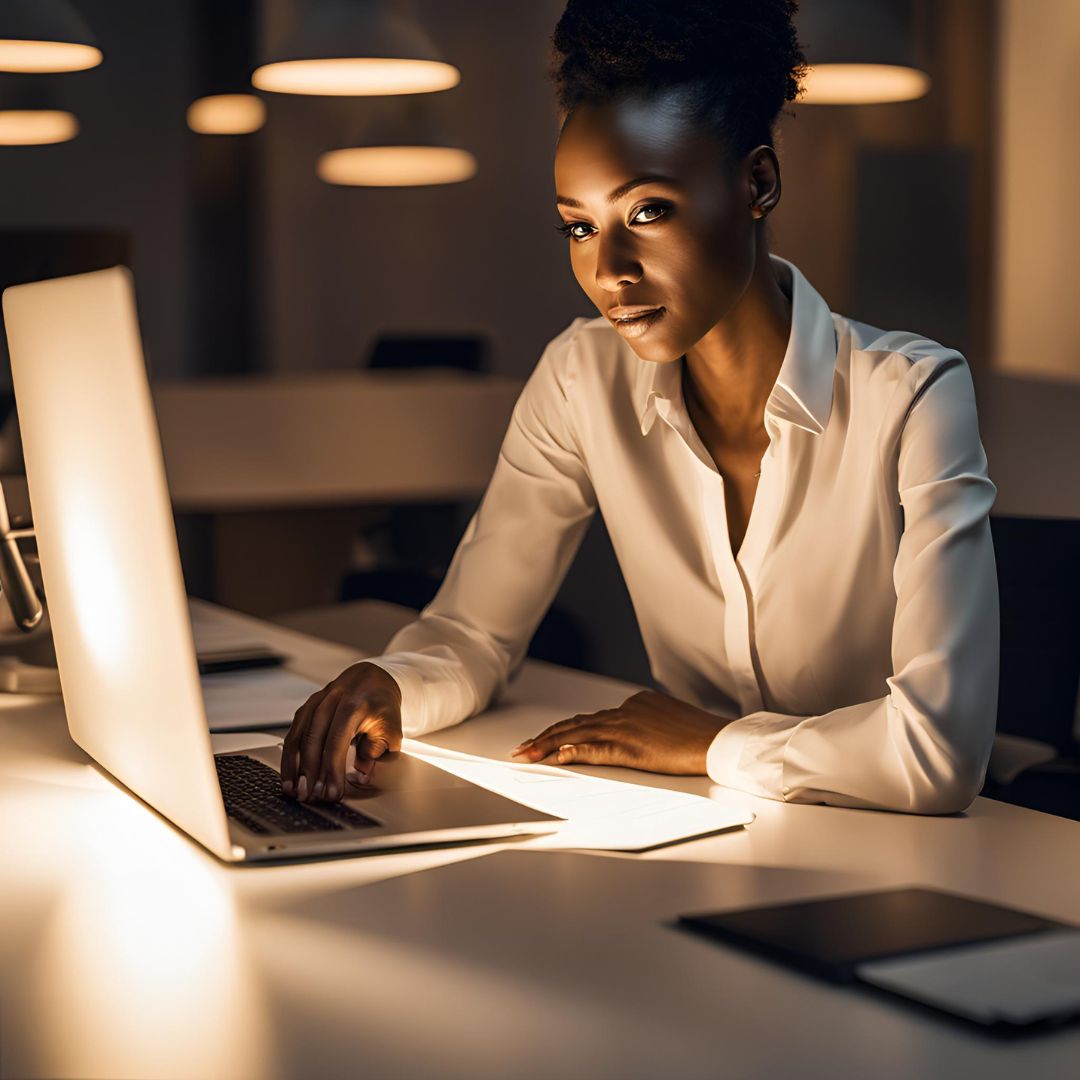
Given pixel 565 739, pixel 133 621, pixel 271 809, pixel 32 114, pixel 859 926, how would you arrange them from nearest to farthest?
pixel 859 926 → pixel 133 621 → pixel 271 809 → pixel 565 739 → pixel 32 114

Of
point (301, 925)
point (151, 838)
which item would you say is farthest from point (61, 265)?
point (301, 925)

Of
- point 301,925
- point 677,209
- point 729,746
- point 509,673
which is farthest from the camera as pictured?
point 509,673

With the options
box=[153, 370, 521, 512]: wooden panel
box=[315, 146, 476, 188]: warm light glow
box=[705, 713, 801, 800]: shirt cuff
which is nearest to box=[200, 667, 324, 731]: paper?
box=[705, 713, 801, 800]: shirt cuff

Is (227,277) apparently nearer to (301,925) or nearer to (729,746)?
(729,746)

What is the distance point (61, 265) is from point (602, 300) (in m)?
1.31

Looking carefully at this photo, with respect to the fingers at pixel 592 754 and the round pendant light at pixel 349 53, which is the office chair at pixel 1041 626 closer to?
the fingers at pixel 592 754

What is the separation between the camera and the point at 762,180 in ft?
5.08

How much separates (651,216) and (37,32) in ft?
5.27

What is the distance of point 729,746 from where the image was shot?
1.32m

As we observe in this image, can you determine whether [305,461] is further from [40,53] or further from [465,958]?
[465,958]

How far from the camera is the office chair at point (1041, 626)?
1861 millimetres

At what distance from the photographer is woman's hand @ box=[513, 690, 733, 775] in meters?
1.35

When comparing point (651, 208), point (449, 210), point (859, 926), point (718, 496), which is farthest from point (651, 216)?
point (449, 210)

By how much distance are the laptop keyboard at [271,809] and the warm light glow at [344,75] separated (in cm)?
184
